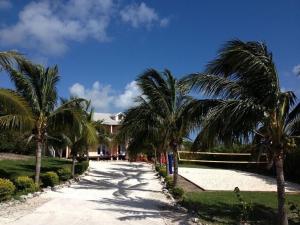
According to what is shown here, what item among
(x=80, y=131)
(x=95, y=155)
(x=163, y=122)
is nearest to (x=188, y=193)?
(x=163, y=122)

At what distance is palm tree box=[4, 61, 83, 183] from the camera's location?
2014cm

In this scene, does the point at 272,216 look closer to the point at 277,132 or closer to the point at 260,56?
the point at 277,132

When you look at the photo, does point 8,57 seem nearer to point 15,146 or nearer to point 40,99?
point 40,99

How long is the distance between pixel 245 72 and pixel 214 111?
4.96ft

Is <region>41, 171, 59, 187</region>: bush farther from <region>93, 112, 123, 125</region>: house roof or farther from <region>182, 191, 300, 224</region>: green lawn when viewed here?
<region>93, 112, 123, 125</region>: house roof

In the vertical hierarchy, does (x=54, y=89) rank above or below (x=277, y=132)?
above

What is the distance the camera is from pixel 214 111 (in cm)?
1289

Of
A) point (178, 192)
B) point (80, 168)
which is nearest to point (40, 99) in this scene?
point (178, 192)

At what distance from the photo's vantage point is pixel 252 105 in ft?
41.2

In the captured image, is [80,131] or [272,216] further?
[80,131]

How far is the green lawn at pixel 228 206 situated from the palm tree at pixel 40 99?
22.7 ft

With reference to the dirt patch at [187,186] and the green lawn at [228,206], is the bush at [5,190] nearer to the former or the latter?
the green lawn at [228,206]

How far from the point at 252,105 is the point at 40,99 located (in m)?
11.2

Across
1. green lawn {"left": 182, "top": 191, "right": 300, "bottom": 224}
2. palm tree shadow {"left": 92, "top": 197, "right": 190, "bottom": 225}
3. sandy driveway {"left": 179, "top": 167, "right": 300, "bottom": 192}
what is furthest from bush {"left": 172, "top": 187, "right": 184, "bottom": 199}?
sandy driveway {"left": 179, "top": 167, "right": 300, "bottom": 192}
